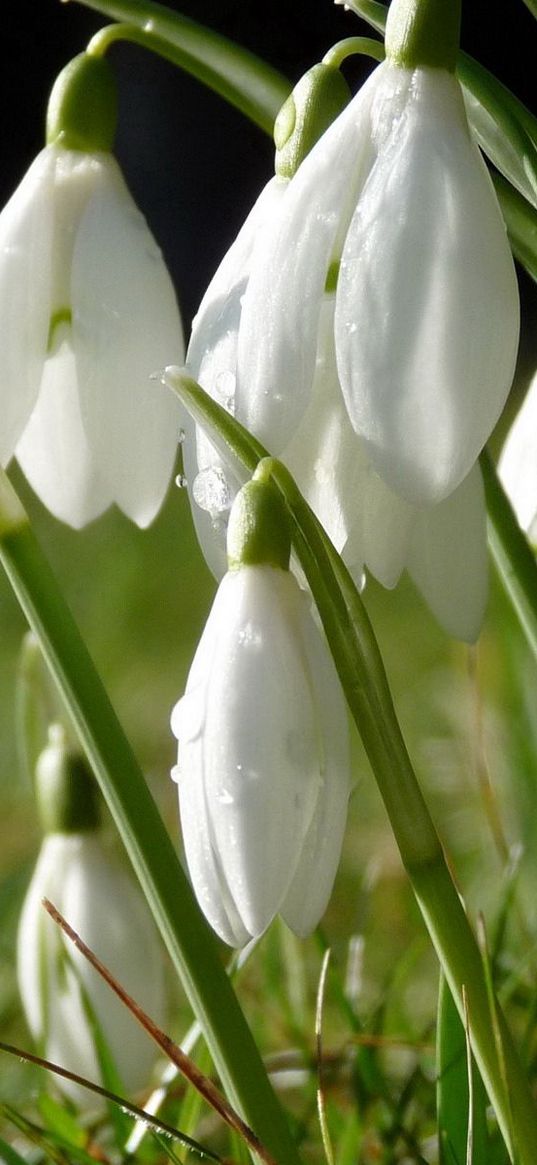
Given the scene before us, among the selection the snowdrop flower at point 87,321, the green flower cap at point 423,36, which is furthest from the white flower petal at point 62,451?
the green flower cap at point 423,36

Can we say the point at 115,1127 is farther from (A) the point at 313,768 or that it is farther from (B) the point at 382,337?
(B) the point at 382,337

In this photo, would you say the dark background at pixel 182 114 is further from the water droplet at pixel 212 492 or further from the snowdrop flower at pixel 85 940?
the water droplet at pixel 212 492

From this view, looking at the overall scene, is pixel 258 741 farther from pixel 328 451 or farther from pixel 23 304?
pixel 23 304

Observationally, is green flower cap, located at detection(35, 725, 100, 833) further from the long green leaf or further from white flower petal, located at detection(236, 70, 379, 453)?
white flower petal, located at detection(236, 70, 379, 453)

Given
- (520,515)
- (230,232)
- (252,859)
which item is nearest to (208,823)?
(252,859)

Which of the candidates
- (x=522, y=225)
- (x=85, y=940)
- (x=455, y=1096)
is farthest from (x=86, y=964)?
(x=522, y=225)

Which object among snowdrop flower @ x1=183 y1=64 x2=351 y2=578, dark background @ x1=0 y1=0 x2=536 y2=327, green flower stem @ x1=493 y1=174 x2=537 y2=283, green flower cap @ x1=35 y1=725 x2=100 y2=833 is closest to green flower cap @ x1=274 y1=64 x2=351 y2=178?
snowdrop flower @ x1=183 y1=64 x2=351 y2=578
